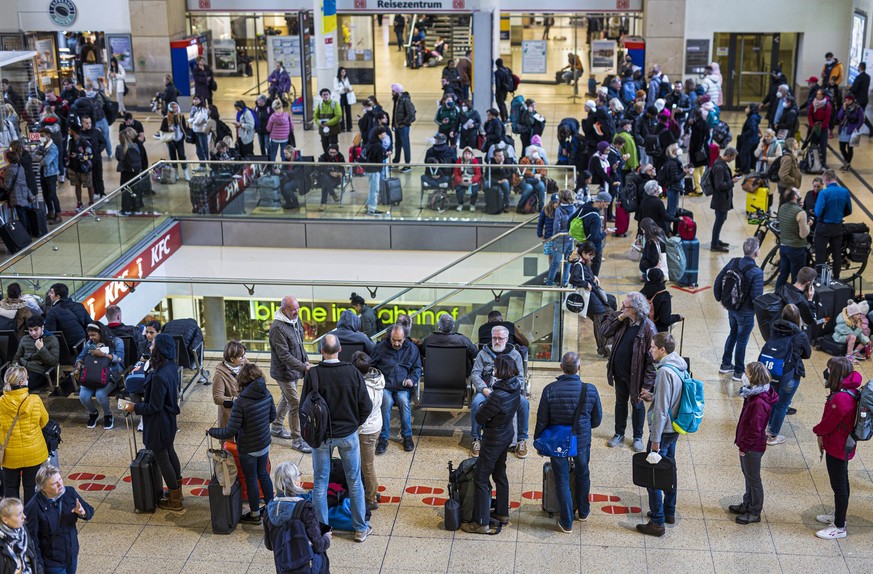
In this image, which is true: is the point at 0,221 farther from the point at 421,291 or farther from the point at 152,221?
the point at 421,291

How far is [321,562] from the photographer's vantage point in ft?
24.3

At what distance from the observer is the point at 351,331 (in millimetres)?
11062

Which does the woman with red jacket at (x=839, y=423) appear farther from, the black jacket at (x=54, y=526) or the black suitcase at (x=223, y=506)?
the black jacket at (x=54, y=526)

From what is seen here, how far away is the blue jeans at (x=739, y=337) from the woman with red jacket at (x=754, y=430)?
297cm

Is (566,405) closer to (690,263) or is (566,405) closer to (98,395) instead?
(98,395)

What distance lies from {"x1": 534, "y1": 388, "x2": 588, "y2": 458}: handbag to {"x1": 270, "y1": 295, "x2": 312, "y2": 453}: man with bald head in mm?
2584

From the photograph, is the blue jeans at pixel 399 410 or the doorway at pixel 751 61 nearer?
the blue jeans at pixel 399 410

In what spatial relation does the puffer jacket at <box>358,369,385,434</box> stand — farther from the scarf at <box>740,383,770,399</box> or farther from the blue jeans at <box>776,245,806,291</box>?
the blue jeans at <box>776,245,806,291</box>

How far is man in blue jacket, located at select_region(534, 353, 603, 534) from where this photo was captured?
8.73 meters

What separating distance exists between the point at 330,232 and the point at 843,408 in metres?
12.4

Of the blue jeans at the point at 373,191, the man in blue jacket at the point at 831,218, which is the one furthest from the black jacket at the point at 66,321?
the man in blue jacket at the point at 831,218

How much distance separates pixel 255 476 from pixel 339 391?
115 cm

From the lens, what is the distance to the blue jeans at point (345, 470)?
8.83 metres

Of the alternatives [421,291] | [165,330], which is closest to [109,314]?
[165,330]
